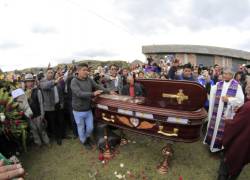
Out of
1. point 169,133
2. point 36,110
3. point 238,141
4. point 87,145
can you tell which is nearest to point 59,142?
point 87,145

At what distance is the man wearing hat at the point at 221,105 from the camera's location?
420cm

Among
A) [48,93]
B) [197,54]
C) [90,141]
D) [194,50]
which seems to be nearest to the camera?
[48,93]

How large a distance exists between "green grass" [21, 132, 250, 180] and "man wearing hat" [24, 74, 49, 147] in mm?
324

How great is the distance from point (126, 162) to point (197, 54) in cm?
1218

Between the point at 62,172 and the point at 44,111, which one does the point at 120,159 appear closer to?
the point at 62,172

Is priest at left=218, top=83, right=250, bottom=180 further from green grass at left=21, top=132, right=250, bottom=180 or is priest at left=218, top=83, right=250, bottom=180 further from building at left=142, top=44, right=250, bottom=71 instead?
building at left=142, top=44, right=250, bottom=71

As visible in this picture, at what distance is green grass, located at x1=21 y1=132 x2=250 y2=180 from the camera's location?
378 centimetres

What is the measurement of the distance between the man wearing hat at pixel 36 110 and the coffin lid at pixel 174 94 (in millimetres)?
2669

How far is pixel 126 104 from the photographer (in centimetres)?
368

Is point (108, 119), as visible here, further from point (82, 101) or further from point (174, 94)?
point (174, 94)

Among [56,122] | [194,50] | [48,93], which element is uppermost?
[194,50]

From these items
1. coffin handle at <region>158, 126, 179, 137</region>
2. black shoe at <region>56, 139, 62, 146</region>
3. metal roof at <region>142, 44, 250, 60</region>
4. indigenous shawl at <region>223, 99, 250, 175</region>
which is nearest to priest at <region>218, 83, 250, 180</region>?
indigenous shawl at <region>223, 99, 250, 175</region>

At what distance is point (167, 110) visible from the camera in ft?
10.6

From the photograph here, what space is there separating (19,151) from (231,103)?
4581 mm
